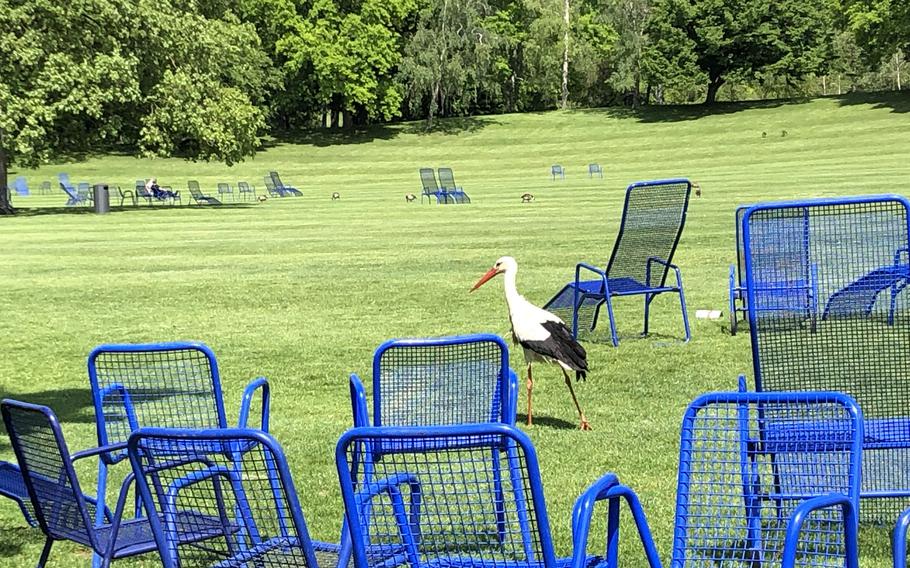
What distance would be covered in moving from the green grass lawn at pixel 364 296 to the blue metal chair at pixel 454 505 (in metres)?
2.18

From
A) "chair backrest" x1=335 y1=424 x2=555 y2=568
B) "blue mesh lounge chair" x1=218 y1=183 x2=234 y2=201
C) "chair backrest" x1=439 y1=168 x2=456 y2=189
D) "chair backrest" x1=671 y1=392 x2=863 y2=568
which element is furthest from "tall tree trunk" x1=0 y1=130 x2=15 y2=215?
"chair backrest" x1=335 y1=424 x2=555 y2=568

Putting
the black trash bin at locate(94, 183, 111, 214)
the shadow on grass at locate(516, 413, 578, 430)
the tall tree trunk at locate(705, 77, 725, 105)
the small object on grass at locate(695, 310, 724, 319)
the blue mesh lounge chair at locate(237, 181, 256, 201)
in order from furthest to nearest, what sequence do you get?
1. the tall tree trunk at locate(705, 77, 725, 105)
2. the blue mesh lounge chair at locate(237, 181, 256, 201)
3. the black trash bin at locate(94, 183, 111, 214)
4. the small object on grass at locate(695, 310, 724, 319)
5. the shadow on grass at locate(516, 413, 578, 430)

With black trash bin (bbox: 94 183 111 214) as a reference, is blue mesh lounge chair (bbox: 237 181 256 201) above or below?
below

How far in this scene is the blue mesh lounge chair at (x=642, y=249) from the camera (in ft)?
40.9

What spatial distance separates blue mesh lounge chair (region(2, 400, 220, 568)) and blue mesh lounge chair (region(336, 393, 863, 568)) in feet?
2.70

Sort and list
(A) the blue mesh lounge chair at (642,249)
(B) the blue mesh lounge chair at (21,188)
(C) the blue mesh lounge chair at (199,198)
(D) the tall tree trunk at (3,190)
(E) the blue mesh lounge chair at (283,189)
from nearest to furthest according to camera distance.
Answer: (A) the blue mesh lounge chair at (642,249) → (D) the tall tree trunk at (3,190) → (C) the blue mesh lounge chair at (199,198) → (E) the blue mesh lounge chair at (283,189) → (B) the blue mesh lounge chair at (21,188)

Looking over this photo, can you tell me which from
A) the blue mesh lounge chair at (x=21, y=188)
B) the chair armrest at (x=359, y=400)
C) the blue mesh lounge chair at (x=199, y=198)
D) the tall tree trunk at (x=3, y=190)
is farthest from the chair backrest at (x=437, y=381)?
the blue mesh lounge chair at (x=21, y=188)

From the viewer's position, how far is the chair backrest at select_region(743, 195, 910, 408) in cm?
593

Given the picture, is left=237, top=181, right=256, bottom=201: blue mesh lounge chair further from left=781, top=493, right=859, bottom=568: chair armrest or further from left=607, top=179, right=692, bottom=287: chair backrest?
left=781, top=493, right=859, bottom=568: chair armrest

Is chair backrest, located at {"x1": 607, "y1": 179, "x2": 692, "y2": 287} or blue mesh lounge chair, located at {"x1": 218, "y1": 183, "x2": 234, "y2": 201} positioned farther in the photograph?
blue mesh lounge chair, located at {"x1": 218, "y1": 183, "x2": 234, "y2": 201}

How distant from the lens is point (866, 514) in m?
5.92

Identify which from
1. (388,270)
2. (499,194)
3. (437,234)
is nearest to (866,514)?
(388,270)

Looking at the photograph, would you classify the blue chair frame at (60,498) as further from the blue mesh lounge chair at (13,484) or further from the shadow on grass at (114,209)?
the shadow on grass at (114,209)

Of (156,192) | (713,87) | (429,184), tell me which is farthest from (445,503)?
(713,87)
